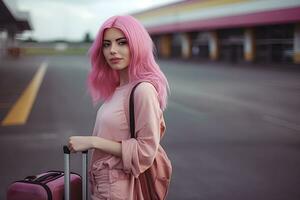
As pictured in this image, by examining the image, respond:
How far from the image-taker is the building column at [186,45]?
4522 centimetres

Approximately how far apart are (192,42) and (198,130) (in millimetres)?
37784

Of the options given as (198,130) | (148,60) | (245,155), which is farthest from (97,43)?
(198,130)

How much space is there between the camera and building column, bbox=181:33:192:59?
45.2 m

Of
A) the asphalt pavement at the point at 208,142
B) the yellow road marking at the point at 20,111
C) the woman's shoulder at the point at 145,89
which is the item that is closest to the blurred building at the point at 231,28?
the asphalt pavement at the point at 208,142

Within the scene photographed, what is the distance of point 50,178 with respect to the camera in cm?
211

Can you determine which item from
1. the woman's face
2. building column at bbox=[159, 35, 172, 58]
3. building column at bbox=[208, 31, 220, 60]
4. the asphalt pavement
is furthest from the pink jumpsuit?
building column at bbox=[159, 35, 172, 58]

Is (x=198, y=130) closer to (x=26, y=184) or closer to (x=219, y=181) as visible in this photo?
(x=219, y=181)

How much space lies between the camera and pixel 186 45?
45.8 meters

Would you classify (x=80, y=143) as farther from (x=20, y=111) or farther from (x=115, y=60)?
(x=20, y=111)

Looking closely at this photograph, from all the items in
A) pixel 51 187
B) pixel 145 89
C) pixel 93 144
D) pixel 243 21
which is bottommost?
pixel 51 187

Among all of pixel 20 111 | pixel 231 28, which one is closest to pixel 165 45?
pixel 231 28

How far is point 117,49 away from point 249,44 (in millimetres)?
33524

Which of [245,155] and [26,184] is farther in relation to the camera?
[245,155]

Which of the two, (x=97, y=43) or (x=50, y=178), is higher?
(x=97, y=43)
